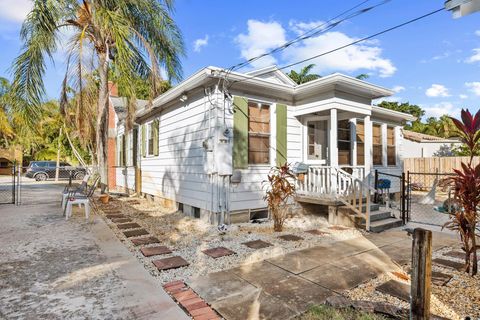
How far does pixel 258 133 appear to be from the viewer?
7.14 m

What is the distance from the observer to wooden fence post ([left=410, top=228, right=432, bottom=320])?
216 cm

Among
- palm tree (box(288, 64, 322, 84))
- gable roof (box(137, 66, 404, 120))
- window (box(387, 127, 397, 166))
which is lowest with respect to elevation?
window (box(387, 127, 397, 166))

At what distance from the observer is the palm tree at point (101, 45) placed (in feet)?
26.9

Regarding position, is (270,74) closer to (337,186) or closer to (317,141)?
(317,141)

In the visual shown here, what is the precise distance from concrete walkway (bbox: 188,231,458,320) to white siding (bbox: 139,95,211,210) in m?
3.03

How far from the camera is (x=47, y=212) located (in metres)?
8.19

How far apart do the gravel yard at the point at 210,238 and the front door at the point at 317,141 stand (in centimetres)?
173

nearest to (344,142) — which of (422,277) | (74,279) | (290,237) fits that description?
(290,237)

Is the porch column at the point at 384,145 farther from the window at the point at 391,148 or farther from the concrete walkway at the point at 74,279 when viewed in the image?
the concrete walkway at the point at 74,279

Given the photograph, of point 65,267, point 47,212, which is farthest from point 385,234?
point 47,212

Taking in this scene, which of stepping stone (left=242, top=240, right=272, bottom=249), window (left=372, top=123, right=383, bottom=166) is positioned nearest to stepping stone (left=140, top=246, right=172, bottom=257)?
stepping stone (left=242, top=240, right=272, bottom=249)

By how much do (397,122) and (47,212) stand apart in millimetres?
11775

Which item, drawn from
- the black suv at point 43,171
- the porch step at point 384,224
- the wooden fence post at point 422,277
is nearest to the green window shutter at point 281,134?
the porch step at point 384,224

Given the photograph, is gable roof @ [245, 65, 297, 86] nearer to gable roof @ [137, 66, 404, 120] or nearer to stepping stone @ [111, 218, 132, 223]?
gable roof @ [137, 66, 404, 120]
